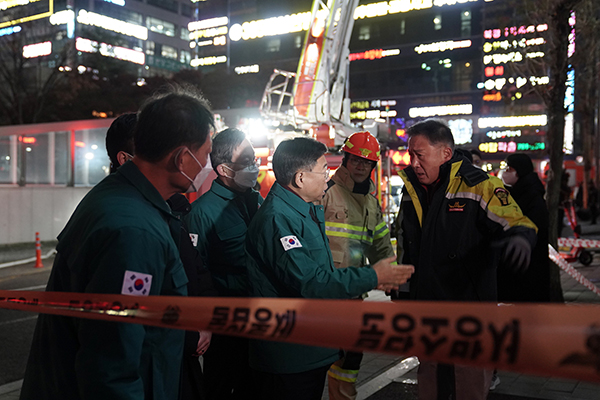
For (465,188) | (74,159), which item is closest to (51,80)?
(74,159)

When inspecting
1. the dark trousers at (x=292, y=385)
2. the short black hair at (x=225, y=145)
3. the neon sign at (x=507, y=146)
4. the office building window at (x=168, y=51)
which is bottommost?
the dark trousers at (x=292, y=385)

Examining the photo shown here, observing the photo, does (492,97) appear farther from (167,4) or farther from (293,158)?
(293,158)

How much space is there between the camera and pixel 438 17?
2311 inches

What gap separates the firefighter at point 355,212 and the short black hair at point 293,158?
1299mm

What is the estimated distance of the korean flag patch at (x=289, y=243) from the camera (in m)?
2.65

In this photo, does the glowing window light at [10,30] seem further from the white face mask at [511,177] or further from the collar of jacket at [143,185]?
the collar of jacket at [143,185]

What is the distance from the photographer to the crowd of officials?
1761mm

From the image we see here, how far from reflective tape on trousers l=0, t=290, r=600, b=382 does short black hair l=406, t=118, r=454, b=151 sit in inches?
85.2

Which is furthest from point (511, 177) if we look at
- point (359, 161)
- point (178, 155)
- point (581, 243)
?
point (581, 243)

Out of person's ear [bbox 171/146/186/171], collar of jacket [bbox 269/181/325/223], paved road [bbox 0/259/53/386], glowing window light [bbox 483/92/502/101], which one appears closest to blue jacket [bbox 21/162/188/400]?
person's ear [bbox 171/146/186/171]

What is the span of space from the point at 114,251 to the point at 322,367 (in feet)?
4.73

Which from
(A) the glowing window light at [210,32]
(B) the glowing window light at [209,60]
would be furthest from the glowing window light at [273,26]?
(B) the glowing window light at [209,60]

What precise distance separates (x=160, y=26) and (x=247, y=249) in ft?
255

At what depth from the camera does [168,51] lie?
256 ft
